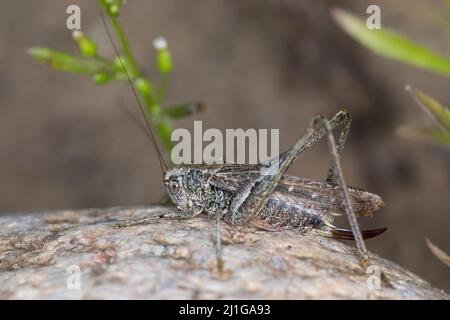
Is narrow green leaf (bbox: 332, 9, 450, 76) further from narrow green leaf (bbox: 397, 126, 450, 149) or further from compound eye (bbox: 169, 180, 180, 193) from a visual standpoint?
compound eye (bbox: 169, 180, 180, 193)

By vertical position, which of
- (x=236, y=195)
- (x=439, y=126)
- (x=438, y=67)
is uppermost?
(x=438, y=67)

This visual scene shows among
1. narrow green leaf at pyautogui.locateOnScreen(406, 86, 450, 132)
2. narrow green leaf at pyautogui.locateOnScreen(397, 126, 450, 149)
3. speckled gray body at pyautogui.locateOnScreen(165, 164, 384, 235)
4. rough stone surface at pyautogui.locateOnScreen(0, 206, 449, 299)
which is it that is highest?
narrow green leaf at pyautogui.locateOnScreen(406, 86, 450, 132)

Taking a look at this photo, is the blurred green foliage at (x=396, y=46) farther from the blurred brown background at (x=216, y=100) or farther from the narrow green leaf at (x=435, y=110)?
the blurred brown background at (x=216, y=100)

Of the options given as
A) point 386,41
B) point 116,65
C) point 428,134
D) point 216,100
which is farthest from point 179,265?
point 216,100

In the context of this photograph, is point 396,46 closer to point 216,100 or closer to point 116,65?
point 116,65

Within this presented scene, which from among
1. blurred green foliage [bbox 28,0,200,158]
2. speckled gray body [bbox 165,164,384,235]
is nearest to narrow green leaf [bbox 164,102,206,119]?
blurred green foliage [bbox 28,0,200,158]
